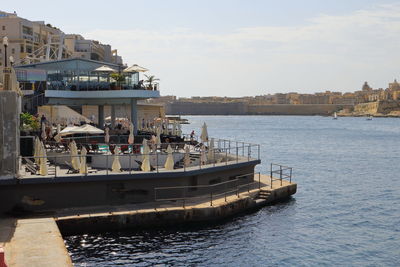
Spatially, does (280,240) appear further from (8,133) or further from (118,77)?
(118,77)

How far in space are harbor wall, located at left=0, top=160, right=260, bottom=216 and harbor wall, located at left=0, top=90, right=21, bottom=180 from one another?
0.56m

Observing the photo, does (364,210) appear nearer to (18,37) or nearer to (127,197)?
(127,197)

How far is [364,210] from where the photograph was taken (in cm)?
3173

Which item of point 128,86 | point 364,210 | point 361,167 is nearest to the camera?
point 364,210

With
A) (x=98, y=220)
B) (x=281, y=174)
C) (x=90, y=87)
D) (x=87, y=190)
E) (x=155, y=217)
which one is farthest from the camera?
(x=90, y=87)

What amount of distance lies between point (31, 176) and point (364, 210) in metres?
18.6

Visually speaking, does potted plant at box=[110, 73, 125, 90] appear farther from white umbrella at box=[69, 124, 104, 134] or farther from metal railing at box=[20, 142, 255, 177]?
white umbrella at box=[69, 124, 104, 134]

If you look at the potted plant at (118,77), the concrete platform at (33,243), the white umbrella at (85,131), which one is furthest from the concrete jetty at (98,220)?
the potted plant at (118,77)

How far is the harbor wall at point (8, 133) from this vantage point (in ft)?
73.2

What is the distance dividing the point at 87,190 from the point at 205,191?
6045 millimetres

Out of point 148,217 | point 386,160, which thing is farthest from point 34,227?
point 386,160

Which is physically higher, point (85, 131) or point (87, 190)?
point (85, 131)

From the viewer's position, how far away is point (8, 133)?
885 inches

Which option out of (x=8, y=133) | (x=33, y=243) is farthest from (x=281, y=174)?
(x=33, y=243)
